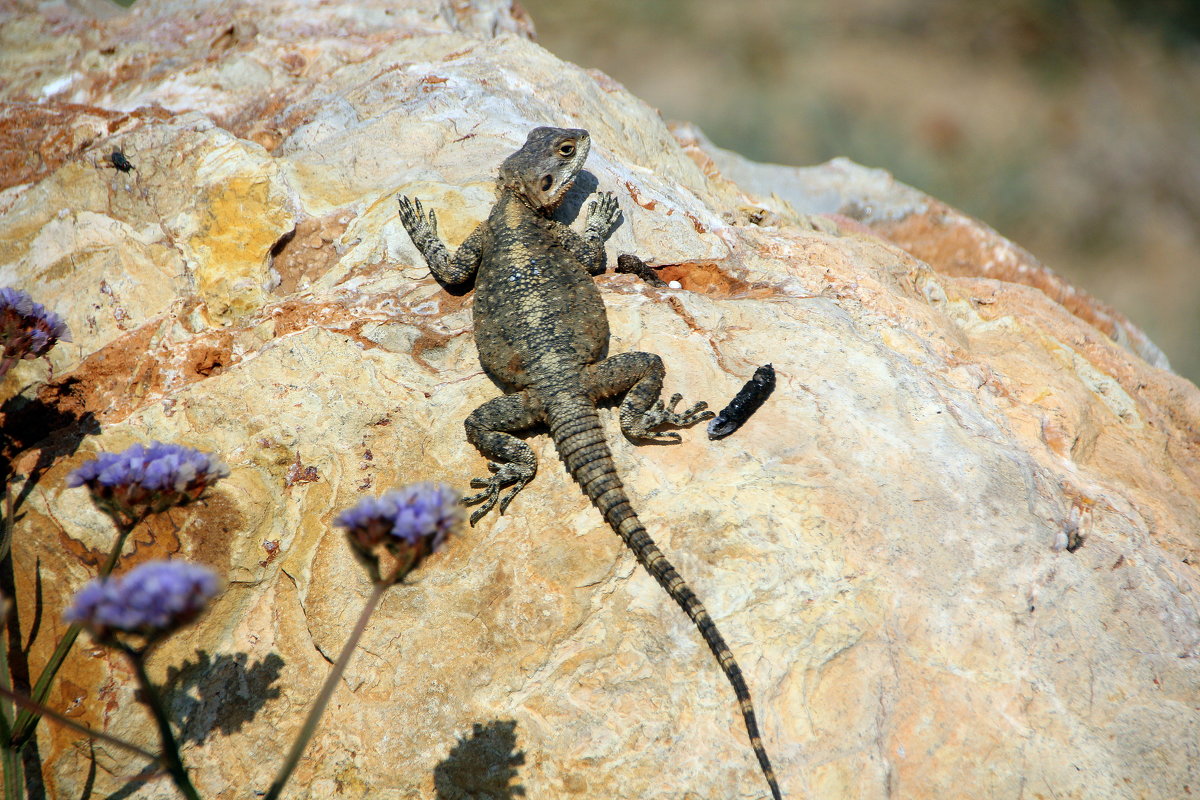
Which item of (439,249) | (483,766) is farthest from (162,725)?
(439,249)

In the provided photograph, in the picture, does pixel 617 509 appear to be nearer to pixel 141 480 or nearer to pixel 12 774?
pixel 141 480

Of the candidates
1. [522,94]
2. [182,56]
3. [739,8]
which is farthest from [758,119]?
[182,56]

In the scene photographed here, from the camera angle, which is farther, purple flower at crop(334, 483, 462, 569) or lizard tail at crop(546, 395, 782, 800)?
lizard tail at crop(546, 395, 782, 800)

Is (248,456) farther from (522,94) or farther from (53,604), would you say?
(522,94)

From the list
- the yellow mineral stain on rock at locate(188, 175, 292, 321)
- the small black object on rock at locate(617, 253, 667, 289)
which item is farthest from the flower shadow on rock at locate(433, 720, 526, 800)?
the yellow mineral stain on rock at locate(188, 175, 292, 321)

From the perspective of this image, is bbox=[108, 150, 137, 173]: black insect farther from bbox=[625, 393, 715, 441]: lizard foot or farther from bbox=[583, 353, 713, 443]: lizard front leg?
bbox=[625, 393, 715, 441]: lizard foot
